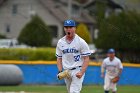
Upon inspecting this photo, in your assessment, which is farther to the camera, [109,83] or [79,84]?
[109,83]

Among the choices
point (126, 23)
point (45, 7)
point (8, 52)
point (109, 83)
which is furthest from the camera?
point (45, 7)

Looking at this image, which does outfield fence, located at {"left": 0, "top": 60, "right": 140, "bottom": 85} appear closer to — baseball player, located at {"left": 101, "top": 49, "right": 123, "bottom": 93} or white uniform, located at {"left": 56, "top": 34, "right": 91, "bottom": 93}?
baseball player, located at {"left": 101, "top": 49, "right": 123, "bottom": 93}

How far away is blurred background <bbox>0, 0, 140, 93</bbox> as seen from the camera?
31406 mm

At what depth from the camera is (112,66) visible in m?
20.8

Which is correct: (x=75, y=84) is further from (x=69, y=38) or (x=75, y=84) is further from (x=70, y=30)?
(x=70, y=30)

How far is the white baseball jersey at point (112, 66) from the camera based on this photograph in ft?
68.0

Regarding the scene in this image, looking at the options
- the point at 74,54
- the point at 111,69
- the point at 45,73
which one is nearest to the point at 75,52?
the point at 74,54

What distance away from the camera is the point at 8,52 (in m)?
38.6

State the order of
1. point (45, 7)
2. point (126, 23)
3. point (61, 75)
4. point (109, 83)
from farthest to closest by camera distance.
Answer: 1. point (45, 7)
2. point (126, 23)
3. point (109, 83)
4. point (61, 75)

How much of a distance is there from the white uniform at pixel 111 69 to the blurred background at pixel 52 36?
4.78 ft

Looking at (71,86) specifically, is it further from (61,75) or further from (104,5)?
(104,5)

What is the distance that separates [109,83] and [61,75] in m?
9.19

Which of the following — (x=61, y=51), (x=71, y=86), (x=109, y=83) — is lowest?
(x=109, y=83)

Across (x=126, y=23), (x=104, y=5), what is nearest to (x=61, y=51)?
(x=126, y=23)
